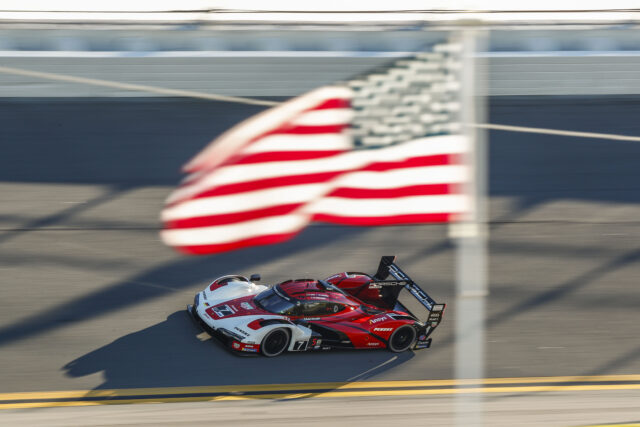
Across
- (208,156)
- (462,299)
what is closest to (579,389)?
(462,299)

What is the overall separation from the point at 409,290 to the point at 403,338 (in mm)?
702

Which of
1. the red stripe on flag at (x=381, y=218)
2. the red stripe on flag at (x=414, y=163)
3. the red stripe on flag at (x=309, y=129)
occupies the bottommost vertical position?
the red stripe on flag at (x=381, y=218)

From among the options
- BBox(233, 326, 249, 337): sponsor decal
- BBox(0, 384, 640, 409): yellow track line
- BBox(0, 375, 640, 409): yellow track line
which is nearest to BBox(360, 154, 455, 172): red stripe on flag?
BBox(0, 384, 640, 409): yellow track line

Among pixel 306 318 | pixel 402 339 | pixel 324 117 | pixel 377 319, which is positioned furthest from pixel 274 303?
pixel 324 117

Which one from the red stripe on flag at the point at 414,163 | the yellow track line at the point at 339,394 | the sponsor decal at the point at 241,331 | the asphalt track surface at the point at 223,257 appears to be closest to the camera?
the red stripe on flag at the point at 414,163

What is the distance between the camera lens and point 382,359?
36.6ft

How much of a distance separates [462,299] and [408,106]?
149 centimetres

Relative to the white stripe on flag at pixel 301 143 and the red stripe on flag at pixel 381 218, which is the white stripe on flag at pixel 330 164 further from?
the red stripe on flag at pixel 381 218

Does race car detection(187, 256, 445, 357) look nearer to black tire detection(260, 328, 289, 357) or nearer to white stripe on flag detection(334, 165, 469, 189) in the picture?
black tire detection(260, 328, 289, 357)

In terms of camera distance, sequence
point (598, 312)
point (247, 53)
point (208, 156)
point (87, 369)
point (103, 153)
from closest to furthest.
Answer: point (208, 156) → point (87, 369) → point (598, 312) → point (103, 153) → point (247, 53)

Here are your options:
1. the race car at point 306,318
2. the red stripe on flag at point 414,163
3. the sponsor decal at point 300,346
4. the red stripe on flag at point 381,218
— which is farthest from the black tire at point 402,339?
the red stripe on flag at point 414,163

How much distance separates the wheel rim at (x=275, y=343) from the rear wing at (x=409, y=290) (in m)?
1.63

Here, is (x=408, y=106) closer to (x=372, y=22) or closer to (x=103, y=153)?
(x=103, y=153)

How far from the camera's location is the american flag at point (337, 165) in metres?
5.92
